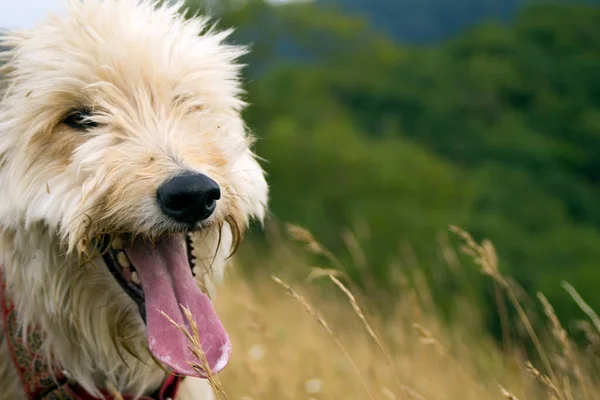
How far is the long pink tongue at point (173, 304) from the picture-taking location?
2453 mm

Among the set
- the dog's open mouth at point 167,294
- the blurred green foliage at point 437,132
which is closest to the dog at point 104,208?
the dog's open mouth at point 167,294

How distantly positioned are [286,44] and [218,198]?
3972cm

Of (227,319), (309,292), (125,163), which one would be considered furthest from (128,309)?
(309,292)

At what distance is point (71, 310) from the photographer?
2.61 m

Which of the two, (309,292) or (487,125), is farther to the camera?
(487,125)

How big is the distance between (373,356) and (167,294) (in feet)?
8.90

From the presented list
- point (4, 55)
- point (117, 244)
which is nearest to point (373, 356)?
point (117, 244)

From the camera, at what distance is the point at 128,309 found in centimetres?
260

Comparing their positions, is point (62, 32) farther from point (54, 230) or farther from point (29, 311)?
point (29, 311)

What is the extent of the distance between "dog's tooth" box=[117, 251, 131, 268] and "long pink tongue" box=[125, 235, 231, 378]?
0.23 feet

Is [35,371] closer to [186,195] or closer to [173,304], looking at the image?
[173,304]

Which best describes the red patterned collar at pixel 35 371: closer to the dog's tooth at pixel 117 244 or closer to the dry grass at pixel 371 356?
the dog's tooth at pixel 117 244

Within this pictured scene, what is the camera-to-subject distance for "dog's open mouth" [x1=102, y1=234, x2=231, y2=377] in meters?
2.46

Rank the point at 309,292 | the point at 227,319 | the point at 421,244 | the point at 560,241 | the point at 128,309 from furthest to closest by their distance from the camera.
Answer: the point at 560,241, the point at 421,244, the point at 309,292, the point at 227,319, the point at 128,309
